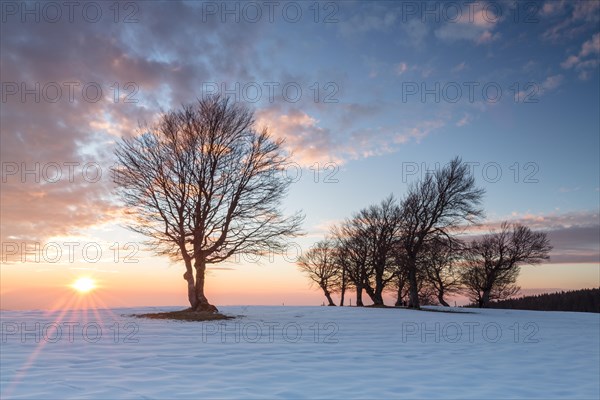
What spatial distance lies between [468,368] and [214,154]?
18663 mm

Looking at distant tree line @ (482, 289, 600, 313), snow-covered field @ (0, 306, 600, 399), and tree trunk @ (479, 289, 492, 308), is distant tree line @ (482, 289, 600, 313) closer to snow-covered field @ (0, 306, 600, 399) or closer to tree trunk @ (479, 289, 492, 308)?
tree trunk @ (479, 289, 492, 308)

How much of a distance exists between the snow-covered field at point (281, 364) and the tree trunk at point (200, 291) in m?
8.29

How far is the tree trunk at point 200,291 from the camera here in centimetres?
2506

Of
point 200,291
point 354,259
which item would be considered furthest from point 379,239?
point 200,291

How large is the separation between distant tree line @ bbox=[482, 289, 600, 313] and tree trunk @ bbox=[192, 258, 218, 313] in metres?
46.9

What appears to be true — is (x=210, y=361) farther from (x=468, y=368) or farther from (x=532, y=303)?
(x=532, y=303)

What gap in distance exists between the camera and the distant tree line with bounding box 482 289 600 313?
208 feet

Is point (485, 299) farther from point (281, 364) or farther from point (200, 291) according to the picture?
point (281, 364)

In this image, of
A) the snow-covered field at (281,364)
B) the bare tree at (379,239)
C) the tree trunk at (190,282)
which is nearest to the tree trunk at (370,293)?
the bare tree at (379,239)

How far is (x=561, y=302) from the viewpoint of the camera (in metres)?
68.6

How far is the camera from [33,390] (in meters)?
7.21

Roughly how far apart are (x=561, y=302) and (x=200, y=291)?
63668mm

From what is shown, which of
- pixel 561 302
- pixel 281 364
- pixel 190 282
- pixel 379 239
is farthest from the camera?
pixel 561 302

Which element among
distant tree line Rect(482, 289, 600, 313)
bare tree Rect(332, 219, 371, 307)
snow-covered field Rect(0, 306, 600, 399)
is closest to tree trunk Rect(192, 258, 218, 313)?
snow-covered field Rect(0, 306, 600, 399)
